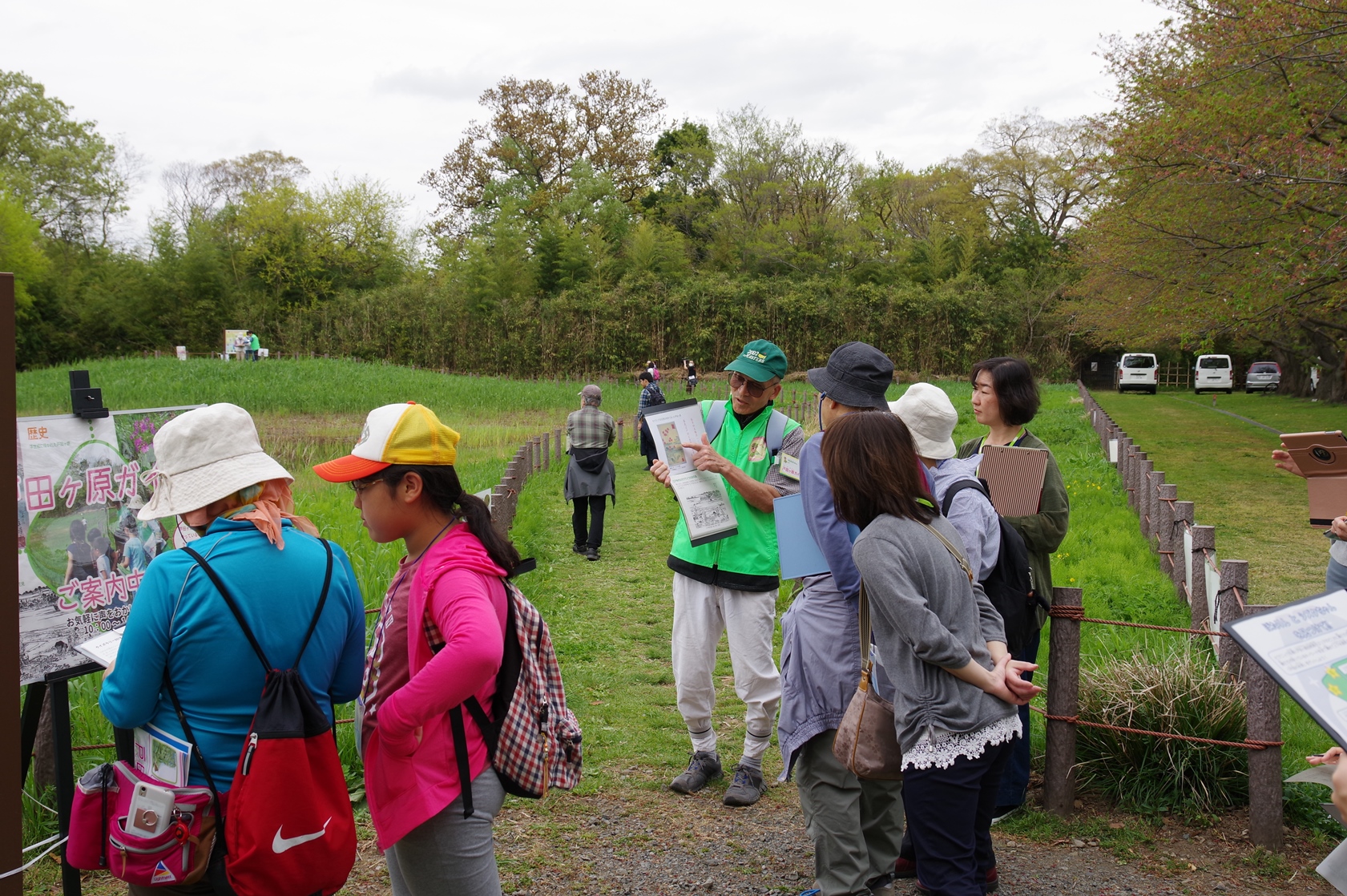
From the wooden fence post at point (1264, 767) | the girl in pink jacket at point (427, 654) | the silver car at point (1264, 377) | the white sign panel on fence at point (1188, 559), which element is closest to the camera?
the girl in pink jacket at point (427, 654)

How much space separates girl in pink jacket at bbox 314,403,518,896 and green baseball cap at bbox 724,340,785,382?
164 centimetres

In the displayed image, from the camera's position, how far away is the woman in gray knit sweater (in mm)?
2344

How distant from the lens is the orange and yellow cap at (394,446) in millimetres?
2074

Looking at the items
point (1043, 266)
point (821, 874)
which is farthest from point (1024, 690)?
point (1043, 266)

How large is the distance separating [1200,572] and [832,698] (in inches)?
122

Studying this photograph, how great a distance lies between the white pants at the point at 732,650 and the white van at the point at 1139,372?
35.7m

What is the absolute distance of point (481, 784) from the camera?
2.03 metres

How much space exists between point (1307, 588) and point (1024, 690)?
5.93 meters

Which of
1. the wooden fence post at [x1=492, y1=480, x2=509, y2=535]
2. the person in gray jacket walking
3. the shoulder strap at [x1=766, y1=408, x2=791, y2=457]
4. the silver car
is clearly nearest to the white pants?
the shoulder strap at [x1=766, y1=408, x2=791, y2=457]

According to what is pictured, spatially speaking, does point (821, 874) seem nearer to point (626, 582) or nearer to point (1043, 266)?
point (626, 582)

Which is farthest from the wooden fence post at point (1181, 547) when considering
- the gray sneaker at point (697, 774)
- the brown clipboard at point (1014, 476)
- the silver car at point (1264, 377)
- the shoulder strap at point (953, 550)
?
the silver car at point (1264, 377)

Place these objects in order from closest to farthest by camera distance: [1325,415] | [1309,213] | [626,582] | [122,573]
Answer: [122,573] < [626,582] < [1309,213] < [1325,415]

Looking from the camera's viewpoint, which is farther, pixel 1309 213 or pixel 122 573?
pixel 1309 213

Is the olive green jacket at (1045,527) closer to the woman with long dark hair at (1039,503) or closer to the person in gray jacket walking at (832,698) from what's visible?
the woman with long dark hair at (1039,503)
